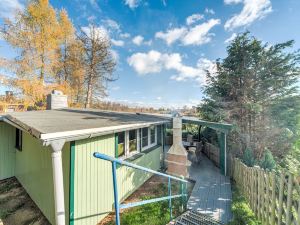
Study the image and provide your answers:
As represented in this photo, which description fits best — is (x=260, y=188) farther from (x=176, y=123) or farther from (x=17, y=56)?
(x=17, y=56)

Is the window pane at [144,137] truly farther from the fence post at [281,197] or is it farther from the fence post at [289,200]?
the fence post at [289,200]

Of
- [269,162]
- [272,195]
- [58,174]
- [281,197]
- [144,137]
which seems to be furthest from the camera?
[144,137]

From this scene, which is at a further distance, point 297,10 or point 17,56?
point 17,56

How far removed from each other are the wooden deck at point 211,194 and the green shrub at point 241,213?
0.16 m

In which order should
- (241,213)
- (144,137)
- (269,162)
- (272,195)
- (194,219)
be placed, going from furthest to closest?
1. (144,137)
2. (269,162)
3. (241,213)
4. (194,219)
5. (272,195)

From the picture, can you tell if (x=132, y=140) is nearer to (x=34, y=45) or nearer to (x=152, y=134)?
(x=152, y=134)

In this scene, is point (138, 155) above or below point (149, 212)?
above

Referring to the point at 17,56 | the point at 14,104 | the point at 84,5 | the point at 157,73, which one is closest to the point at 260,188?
the point at 14,104

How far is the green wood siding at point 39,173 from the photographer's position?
12.3 feet

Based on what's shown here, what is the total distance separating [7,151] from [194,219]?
26.6 ft

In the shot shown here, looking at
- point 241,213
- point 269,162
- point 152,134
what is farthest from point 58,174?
point 269,162

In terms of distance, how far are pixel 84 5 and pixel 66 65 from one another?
5.58m

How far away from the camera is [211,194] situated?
5.91 metres

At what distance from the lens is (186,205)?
16.9 feet
